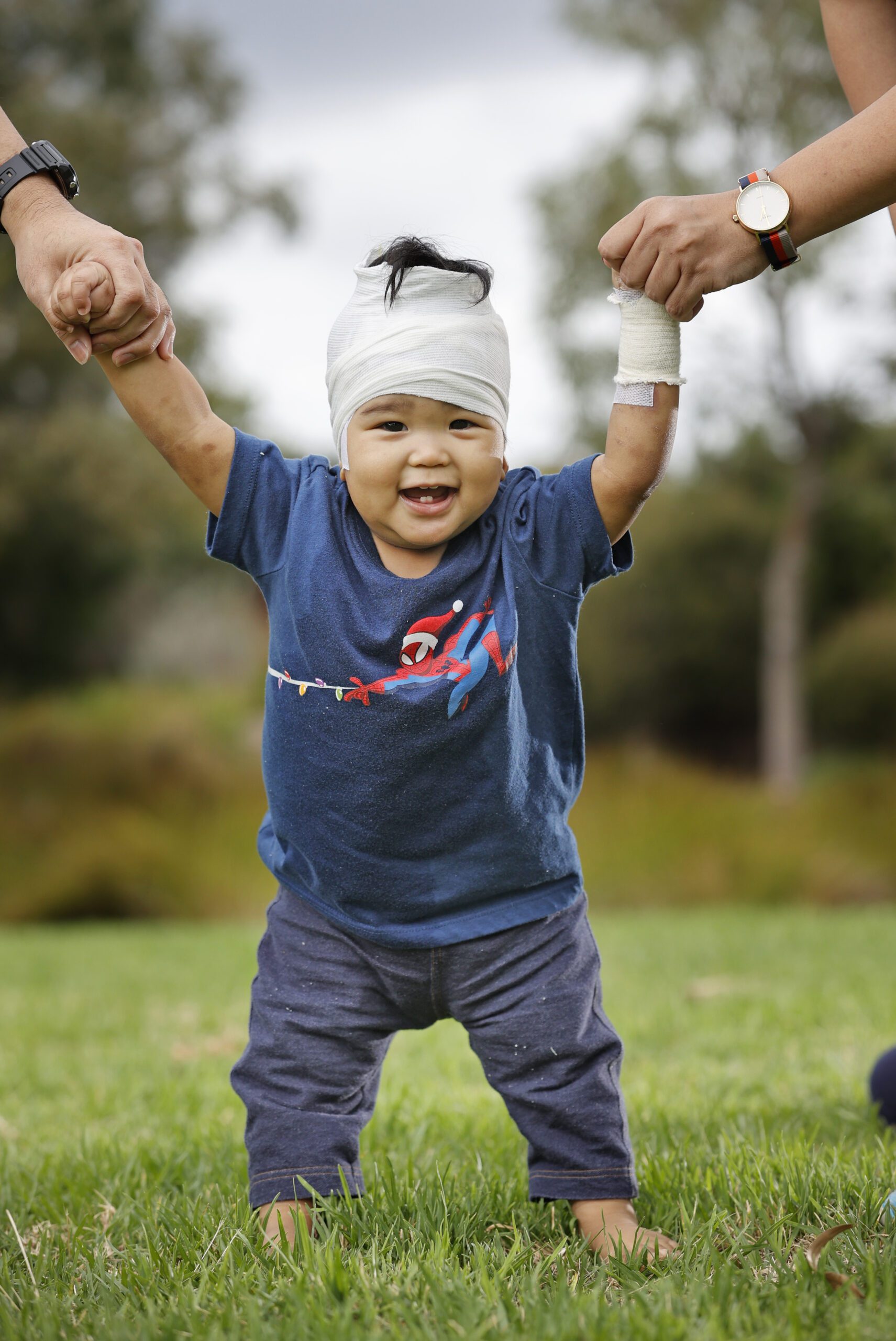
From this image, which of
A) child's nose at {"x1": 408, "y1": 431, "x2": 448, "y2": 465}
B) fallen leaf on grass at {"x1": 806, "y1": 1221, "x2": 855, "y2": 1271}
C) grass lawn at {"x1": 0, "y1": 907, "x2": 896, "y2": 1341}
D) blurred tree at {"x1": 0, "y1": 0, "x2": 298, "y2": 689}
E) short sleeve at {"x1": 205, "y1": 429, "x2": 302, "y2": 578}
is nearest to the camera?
grass lawn at {"x1": 0, "y1": 907, "x2": 896, "y2": 1341}

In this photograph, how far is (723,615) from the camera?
13922 mm

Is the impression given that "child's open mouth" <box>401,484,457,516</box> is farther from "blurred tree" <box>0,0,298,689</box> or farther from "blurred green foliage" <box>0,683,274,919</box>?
"blurred tree" <box>0,0,298,689</box>

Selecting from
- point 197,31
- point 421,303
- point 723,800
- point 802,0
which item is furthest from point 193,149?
point 421,303

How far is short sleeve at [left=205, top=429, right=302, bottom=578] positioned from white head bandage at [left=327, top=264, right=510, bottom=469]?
0.37 feet

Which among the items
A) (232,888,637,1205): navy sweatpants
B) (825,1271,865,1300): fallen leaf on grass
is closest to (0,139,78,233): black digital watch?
(232,888,637,1205): navy sweatpants

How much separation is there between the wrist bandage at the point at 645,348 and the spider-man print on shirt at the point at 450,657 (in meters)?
0.38

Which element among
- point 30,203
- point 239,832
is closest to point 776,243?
point 30,203

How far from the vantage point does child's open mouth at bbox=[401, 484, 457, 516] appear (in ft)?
5.95

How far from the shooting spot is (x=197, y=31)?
12.7 m

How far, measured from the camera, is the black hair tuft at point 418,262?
1.84 meters

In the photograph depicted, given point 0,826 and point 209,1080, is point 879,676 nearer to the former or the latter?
point 0,826

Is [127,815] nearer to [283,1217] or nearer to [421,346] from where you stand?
[283,1217]

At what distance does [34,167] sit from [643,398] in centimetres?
101

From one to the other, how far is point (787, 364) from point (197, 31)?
7128 millimetres
